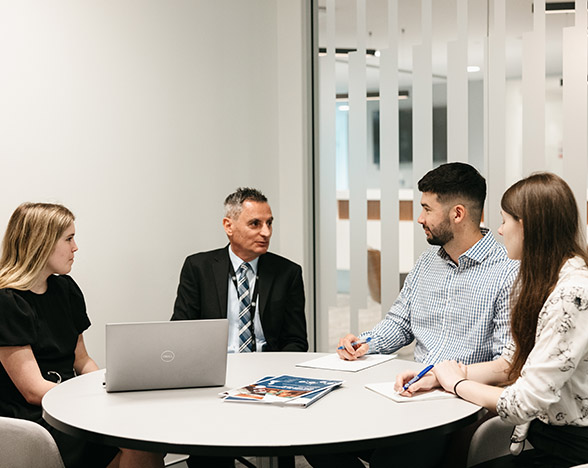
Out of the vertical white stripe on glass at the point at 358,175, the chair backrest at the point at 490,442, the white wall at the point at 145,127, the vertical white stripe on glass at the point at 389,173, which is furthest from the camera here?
the vertical white stripe on glass at the point at 358,175

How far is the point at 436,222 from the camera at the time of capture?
3.03 m

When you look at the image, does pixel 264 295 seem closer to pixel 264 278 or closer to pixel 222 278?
pixel 264 278

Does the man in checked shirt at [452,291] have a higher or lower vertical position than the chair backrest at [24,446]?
higher

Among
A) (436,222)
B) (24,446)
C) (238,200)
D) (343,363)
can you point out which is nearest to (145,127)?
(238,200)

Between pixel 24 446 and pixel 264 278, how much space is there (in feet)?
4.91

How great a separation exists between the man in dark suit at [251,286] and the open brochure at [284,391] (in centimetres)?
96

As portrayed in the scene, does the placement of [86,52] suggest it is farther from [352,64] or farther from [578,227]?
[578,227]

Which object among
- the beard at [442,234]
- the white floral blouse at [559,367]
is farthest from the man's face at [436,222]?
the white floral blouse at [559,367]

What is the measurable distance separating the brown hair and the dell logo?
1.08 meters

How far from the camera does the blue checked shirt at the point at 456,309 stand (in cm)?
281

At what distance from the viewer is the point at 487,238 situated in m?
2.95

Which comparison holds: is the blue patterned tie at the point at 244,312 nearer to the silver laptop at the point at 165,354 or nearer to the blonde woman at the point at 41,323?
the blonde woman at the point at 41,323

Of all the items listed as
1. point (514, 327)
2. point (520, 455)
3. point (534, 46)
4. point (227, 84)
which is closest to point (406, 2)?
point (534, 46)

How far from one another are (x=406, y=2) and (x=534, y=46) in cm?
80
